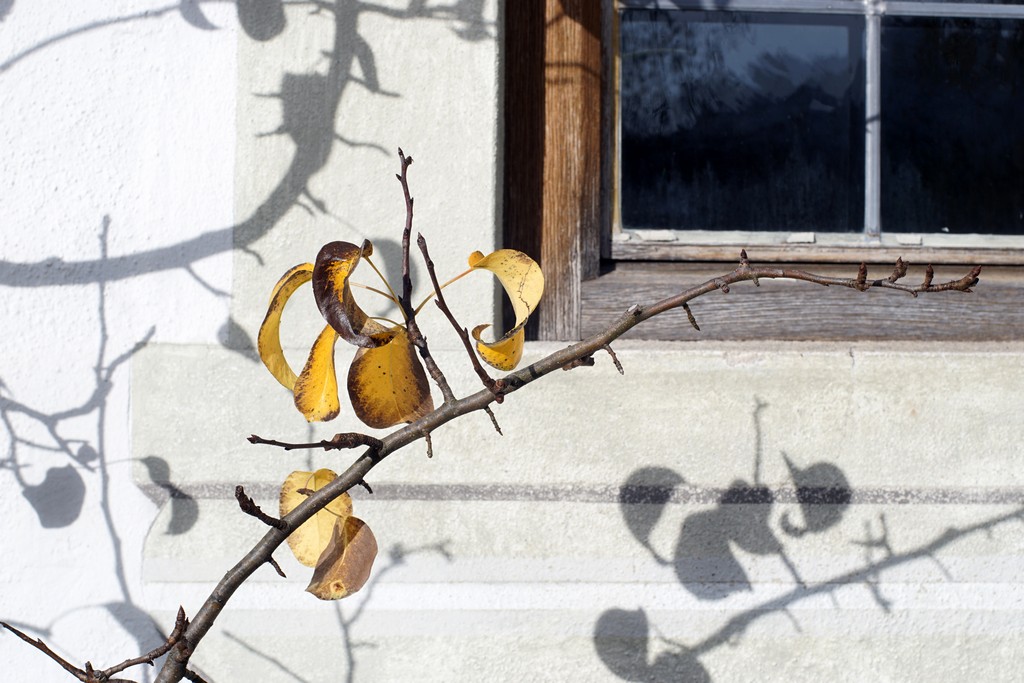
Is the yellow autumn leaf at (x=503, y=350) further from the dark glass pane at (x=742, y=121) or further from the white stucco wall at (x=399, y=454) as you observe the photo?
the dark glass pane at (x=742, y=121)

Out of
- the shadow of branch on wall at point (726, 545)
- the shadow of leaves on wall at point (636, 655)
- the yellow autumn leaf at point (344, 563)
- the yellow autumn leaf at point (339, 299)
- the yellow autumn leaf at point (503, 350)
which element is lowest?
the shadow of leaves on wall at point (636, 655)

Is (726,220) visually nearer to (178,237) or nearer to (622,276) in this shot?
(622,276)

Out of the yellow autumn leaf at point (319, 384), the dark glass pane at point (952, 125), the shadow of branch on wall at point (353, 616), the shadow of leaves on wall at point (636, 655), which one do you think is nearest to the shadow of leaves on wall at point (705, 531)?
the shadow of leaves on wall at point (636, 655)

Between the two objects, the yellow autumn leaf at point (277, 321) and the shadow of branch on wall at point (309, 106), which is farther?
the shadow of branch on wall at point (309, 106)

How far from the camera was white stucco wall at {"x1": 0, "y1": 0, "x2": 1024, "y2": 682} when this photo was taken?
1167 mm

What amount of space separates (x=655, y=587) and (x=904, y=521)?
0.36 m

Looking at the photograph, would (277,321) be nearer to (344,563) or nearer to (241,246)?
(344,563)

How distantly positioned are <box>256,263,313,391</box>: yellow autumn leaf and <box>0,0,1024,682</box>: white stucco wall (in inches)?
18.1

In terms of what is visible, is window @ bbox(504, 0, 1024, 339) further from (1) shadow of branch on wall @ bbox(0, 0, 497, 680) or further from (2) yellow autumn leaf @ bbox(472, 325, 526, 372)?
(2) yellow autumn leaf @ bbox(472, 325, 526, 372)

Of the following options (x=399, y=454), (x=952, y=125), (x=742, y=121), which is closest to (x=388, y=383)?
(x=399, y=454)

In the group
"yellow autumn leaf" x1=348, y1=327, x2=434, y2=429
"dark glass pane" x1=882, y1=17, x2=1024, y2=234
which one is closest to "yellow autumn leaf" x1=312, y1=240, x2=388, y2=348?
"yellow autumn leaf" x1=348, y1=327, x2=434, y2=429

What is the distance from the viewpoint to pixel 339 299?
63cm

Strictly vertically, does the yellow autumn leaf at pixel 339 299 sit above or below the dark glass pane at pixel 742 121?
below

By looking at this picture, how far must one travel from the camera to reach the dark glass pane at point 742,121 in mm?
1326
